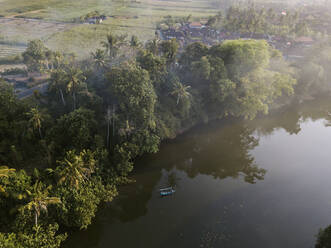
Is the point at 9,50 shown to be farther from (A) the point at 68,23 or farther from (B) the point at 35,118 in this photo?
(B) the point at 35,118

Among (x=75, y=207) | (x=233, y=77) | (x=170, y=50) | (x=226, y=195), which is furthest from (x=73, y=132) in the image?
(x=233, y=77)

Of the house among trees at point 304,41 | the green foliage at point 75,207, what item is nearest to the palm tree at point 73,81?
the green foliage at point 75,207

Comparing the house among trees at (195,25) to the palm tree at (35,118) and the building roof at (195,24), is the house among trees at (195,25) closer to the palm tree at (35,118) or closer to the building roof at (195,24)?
the building roof at (195,24)

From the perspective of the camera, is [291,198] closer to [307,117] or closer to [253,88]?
[253,88]

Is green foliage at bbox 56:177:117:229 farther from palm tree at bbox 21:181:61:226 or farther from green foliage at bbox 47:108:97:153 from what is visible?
green foliage at bbox 47:108:97:153

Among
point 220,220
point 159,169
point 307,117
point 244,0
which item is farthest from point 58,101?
point 244,0

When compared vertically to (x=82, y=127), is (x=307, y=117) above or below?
below
